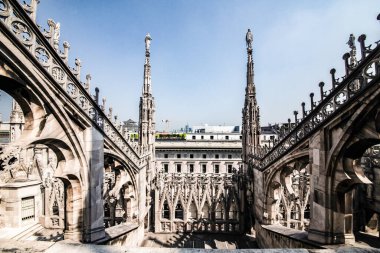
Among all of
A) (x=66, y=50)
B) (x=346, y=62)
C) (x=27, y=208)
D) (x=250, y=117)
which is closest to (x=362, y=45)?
(x=346, y=62)

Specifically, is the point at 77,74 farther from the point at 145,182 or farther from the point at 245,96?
the point at 245,96

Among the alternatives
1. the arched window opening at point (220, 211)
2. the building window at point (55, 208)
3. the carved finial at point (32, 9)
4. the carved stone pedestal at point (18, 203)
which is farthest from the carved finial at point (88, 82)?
the building window at point (55, 208)

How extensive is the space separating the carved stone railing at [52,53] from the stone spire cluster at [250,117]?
8593mm

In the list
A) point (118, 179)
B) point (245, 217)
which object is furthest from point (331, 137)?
point (245, 217)

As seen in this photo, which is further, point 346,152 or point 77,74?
point 77,74

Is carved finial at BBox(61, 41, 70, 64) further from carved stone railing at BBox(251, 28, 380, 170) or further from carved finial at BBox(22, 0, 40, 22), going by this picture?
carved stone railing at BBox(251, 28, 380, 170)

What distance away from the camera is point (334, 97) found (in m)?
6.27

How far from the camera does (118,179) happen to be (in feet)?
34.9

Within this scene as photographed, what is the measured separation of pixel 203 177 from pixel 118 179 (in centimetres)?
766

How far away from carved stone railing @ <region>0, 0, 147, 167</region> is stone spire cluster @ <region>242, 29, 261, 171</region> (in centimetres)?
859

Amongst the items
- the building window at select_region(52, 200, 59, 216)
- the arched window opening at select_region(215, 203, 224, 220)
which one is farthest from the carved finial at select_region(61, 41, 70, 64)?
the building window at select_region(52, 200, 59, 216)

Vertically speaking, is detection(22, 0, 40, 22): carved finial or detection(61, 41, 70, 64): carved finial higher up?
detection(22, 0, 40, 22): carved finial

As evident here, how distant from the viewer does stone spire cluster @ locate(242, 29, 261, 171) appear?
1387 cm

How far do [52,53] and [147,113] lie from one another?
32.3 feet
